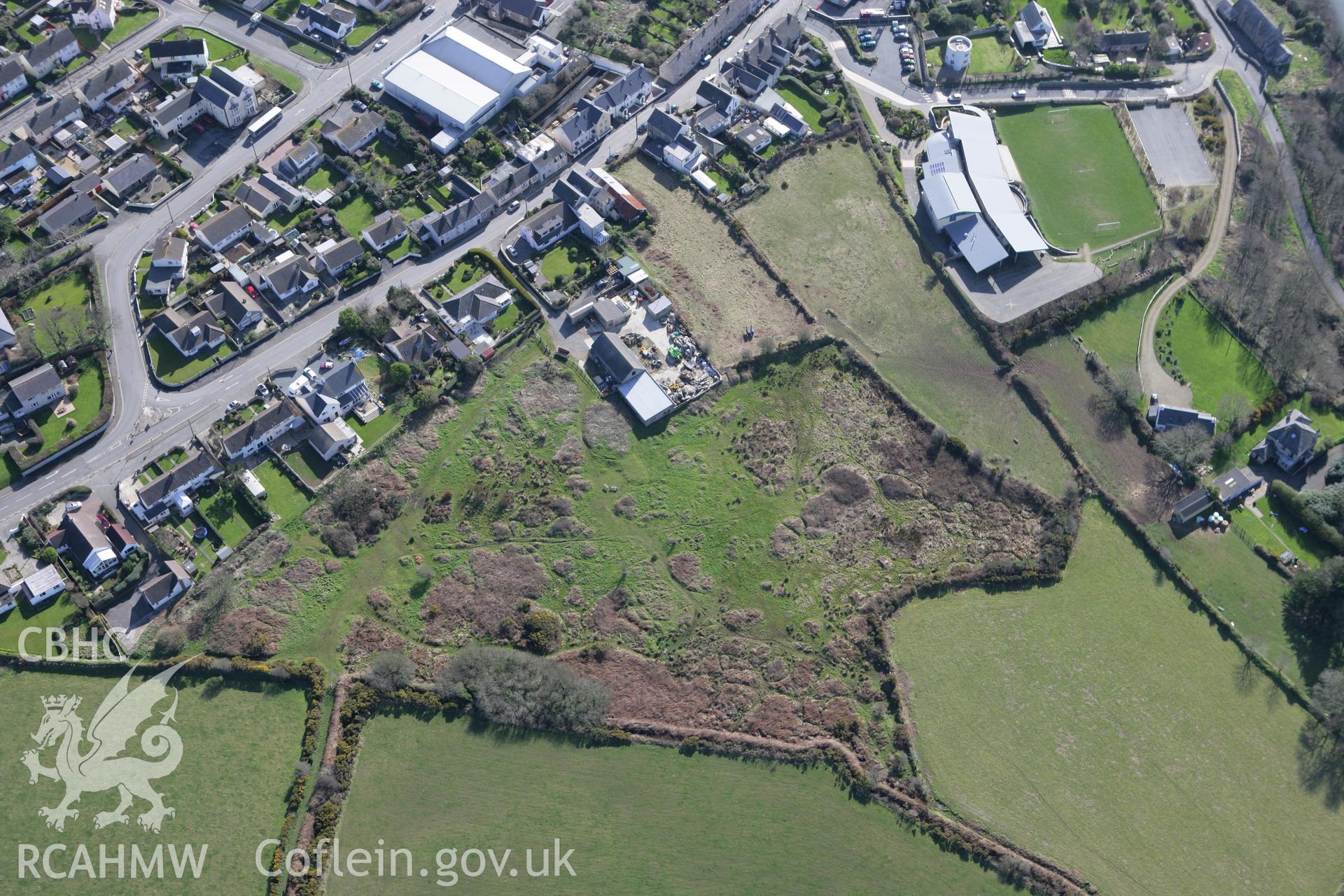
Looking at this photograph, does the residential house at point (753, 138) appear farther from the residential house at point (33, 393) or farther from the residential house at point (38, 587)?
the residential house at point (38, 587)

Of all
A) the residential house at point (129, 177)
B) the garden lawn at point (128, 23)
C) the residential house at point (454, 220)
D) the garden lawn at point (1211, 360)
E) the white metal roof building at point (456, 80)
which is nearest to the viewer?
the garden lawn at point (1211, 360)

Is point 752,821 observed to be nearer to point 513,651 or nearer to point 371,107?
point 513,651

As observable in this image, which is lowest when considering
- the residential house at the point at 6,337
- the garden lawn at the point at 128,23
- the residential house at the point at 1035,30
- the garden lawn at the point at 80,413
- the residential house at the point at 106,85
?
the garden lawn at the point at 80,413

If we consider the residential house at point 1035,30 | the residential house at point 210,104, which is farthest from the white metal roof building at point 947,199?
the residential house at point 210,104

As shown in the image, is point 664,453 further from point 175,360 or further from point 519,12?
point 519,12

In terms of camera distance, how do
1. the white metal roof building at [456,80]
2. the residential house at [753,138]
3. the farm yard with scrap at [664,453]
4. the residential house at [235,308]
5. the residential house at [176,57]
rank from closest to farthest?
the farm yard with scrap at [664,453] < the residential house at [235,308] < the white metal roof building at [456,80] < the residential house at [176,57] < the residential house at [753,138]

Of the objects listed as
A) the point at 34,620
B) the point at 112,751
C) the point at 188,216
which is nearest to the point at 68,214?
the point at 188,216

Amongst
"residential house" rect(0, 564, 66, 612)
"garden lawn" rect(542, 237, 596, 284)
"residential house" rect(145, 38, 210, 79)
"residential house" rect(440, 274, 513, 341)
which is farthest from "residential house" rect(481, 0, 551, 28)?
"residential house" rect(0, 564, 66, 612)

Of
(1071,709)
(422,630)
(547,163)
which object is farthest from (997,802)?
(547,163)
